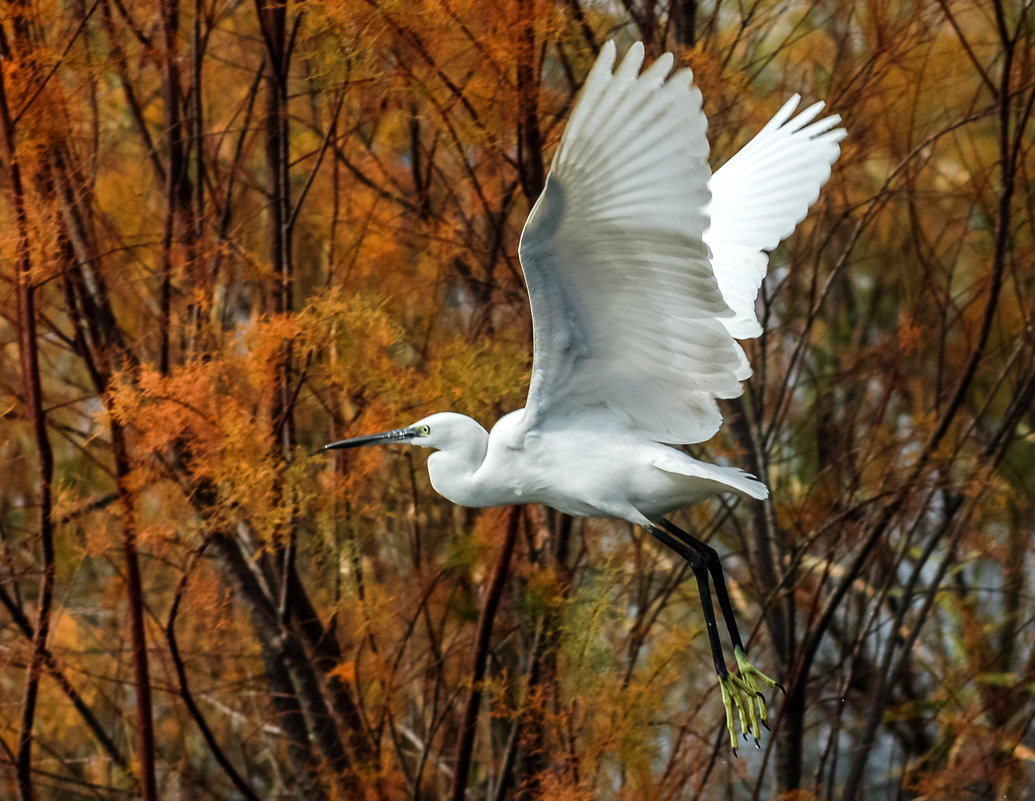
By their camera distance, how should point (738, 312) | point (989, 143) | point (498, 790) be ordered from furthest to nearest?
1. point (989, 143)
2. point (498, 790)
3. point (738, 312)

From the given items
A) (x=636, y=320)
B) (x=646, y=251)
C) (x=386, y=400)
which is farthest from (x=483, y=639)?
(x=646, y=251)

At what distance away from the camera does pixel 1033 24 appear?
2.56 meters

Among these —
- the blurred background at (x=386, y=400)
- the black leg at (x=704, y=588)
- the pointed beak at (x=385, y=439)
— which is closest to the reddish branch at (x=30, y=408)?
the blurred background at (x=386, y=400)

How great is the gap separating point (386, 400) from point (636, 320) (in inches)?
26.2

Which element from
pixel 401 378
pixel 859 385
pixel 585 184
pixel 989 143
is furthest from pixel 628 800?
pixel 989 143

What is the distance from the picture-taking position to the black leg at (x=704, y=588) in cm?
136

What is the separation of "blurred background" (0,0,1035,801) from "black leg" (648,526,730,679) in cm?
34

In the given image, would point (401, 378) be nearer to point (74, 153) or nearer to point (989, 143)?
point (74, 153)

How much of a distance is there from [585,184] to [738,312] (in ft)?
1.72

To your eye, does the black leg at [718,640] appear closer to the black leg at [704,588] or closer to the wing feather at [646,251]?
the black leg at [704,588]

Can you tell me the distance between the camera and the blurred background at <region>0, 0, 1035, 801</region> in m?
1.70

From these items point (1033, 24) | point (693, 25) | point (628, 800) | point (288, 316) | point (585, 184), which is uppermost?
point (1033, 24)

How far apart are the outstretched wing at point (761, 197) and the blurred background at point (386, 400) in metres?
0.21

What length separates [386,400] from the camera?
1874mm
